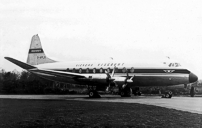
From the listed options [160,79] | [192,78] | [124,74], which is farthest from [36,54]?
[192,78]

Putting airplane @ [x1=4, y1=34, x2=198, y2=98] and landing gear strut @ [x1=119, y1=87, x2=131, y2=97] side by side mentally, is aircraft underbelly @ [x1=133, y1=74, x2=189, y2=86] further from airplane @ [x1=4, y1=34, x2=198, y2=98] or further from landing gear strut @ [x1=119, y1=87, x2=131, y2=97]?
landing gear strut @ [x1=119, y1=87, x2=131, y2=97]

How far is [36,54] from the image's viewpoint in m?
33.2

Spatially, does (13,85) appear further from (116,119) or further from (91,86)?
(116,119)

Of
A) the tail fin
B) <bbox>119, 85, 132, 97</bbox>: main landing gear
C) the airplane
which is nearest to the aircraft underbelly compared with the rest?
the airplane

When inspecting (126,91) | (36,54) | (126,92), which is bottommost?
(126,92)

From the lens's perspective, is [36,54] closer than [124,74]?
No

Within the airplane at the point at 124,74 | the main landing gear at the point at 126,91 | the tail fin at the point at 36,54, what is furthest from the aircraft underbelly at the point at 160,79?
the tail fin at the point at 36,54

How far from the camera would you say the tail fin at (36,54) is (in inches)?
1296

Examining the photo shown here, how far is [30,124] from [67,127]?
145 centimetres

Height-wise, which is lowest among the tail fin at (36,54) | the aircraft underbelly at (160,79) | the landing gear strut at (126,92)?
the landing gear strut at (126,92)

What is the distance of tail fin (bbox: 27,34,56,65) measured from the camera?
108 ft

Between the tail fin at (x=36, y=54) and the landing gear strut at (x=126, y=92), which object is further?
the tail fin at (x=36, y=54)

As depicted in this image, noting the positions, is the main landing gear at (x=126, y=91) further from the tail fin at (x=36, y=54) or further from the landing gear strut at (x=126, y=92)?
the tail fin at (x=36, y=54)

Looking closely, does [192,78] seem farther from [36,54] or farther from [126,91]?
[36,54]
